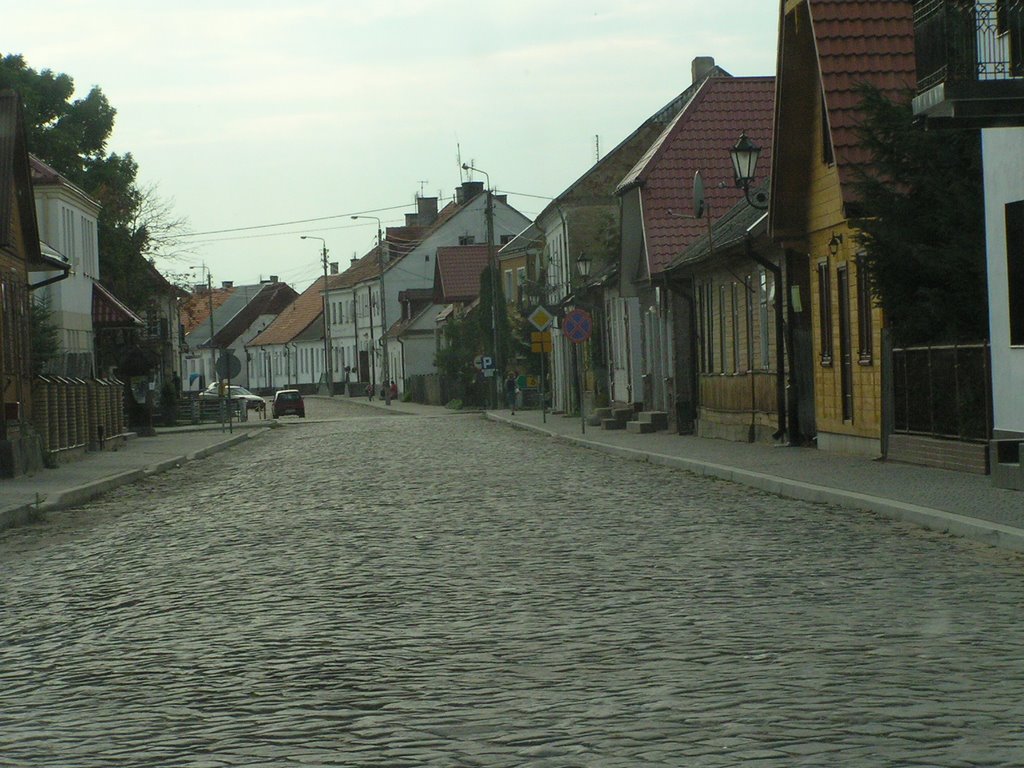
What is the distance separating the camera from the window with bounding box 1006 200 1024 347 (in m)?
18.4

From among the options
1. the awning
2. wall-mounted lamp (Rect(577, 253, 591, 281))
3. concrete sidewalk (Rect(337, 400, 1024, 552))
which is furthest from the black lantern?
concrete sidewalk (Rect(337, 400, 1024, 552))

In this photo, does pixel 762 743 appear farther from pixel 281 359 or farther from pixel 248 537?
pixel 281 359

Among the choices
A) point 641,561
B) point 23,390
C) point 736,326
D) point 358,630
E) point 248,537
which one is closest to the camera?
point 358,630

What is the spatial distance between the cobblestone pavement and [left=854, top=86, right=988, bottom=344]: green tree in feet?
14.2

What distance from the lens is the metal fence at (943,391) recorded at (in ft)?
63.9

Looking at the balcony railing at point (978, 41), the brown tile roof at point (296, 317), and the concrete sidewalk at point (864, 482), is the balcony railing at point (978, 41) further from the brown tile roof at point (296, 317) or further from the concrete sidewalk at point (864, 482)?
the brown tile roof at point (296, 317)

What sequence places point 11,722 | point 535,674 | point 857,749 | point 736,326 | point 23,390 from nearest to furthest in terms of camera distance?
1. point 857,749
2. point 11,722
3. point 535,674
4. point 23,390
5. point 736,326

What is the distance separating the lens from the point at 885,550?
43.4 feet

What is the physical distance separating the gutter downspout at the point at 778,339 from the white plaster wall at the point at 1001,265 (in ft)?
32.0

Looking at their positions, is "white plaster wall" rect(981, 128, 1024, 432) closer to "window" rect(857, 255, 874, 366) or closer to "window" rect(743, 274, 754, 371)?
"window" rect(857, 255, 874, 366)

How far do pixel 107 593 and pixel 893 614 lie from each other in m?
5.17

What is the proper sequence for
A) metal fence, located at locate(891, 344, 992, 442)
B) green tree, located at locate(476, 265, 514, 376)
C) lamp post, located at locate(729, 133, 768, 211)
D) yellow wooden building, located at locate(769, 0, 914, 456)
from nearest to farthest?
metal fence, located at locate(891, 344, 992, 442), yellow wooden building, located at locate(769, 0, 914, 456), lamp post, located at locate(729, 133, 768, 211), green tree, located at locate(476, 265, 514, 376)

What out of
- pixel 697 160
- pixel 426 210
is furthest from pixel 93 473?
pixel 426 210

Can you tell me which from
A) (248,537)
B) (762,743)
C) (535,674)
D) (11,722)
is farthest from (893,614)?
(248,537)
